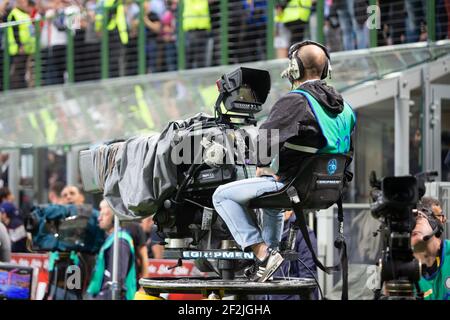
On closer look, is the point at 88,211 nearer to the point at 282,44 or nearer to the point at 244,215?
the point at 244,215

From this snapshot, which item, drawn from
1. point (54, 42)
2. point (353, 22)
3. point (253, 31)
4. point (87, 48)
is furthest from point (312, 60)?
point (54, 42)

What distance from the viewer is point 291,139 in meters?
6.59

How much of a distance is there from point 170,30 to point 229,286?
450 inches

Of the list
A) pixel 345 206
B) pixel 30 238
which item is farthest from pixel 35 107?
pixel 345 206

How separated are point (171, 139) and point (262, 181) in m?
0.70

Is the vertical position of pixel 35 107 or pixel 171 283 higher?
pixel 35 107

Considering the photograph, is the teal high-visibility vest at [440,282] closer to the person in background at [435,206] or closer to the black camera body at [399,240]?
the person in background at [435,206]

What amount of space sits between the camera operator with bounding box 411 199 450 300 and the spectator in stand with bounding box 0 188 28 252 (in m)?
5.68

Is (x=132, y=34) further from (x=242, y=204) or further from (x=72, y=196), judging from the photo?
(x=242, y=204)

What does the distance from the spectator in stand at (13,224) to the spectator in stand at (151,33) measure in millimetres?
5068

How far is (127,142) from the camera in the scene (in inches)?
293

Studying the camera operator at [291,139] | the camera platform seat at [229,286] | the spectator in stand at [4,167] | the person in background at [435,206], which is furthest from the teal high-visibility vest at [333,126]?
the spectator in stand at [4,167]

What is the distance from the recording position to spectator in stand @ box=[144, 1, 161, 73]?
18000mm

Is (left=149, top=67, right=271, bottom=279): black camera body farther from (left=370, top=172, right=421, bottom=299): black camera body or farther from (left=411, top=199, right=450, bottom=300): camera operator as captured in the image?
(left=411, top=199, right=450, bottom=300): camera operator
